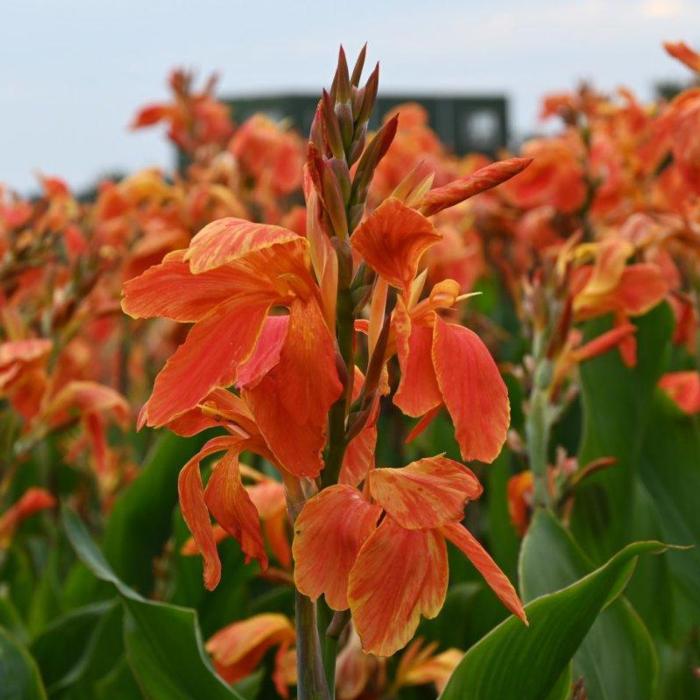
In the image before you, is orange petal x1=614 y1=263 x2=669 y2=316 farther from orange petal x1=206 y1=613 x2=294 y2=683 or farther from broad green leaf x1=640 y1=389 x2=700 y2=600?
orange petal x1=206 y1=613 x2=294 y2=683

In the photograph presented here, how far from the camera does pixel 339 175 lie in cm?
65

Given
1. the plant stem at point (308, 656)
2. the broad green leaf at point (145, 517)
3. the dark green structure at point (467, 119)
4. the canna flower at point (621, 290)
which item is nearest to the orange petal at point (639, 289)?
the canna flower at point (621, 290)

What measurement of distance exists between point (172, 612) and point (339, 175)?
435 mm

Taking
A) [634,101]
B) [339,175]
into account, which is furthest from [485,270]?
[339,175]

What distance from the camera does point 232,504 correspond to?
69 cm

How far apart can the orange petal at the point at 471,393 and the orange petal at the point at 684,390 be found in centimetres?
84

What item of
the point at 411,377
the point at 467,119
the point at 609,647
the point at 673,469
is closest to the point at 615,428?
the point at 673,469

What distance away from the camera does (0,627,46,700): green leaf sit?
107 centimetres

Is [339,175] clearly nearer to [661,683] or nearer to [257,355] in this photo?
[257,355]

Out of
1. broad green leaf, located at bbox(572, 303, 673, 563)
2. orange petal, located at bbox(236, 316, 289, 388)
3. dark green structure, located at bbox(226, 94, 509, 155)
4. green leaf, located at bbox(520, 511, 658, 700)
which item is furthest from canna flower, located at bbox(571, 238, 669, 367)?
dark green structure, located at bbox(226, 94, 509, 155)

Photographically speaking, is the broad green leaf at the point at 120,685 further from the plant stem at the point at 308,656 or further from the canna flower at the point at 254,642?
the plant stem at the point at 308,656

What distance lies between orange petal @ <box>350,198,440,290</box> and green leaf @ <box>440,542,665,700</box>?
0.90 ft

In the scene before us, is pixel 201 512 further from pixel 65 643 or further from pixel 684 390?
pixel 684 390

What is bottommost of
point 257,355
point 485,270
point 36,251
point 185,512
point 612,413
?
point 485,270
